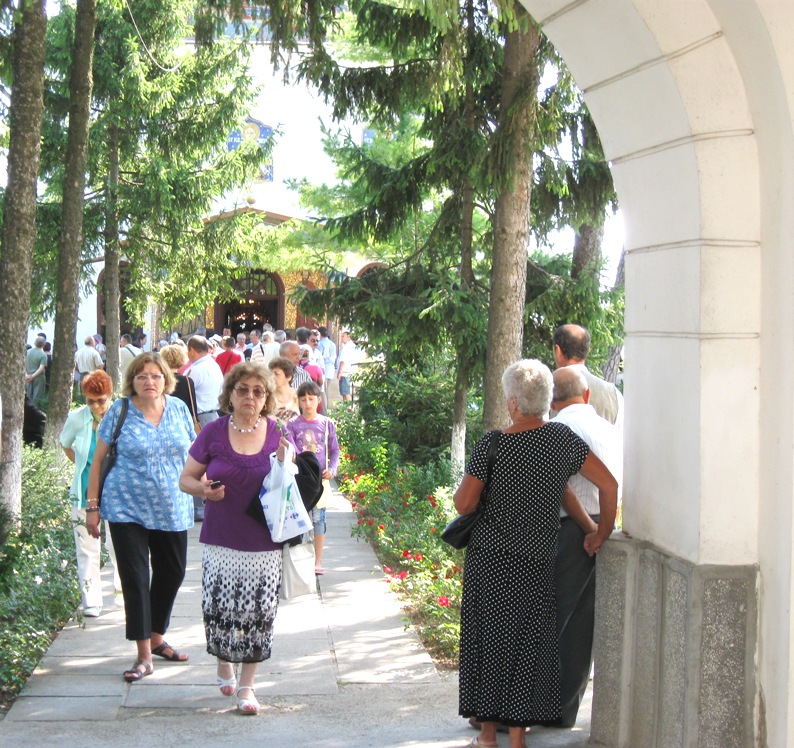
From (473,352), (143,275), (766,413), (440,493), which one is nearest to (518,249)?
(473,352)

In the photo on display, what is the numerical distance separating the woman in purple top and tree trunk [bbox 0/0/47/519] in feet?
12.5

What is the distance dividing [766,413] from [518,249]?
6.18m

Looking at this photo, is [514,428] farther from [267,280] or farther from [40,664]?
[267,280]

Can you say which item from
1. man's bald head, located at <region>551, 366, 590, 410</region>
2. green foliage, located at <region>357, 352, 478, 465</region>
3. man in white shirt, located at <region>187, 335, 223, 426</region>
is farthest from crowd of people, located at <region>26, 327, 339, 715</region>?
green foliage, located at <region>357, 352, 478, 465</region>

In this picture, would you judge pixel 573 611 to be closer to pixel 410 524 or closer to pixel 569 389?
pixel 569 389

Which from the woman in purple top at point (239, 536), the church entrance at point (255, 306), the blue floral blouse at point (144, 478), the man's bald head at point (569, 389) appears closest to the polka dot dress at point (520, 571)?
the man's bald head at point (569, 389)

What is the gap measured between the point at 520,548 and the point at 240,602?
168cm

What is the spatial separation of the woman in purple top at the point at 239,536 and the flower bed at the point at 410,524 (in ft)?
5.07

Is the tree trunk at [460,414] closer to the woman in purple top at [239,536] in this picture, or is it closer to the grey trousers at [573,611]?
the woman in purple top at [239,536]

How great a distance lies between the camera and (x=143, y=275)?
19469mm

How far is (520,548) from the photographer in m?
4.94

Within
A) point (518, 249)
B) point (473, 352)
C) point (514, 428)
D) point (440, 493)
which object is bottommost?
point (440, 493)

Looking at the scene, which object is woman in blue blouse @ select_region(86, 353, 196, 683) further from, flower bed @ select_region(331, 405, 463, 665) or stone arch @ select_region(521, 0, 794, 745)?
stone arch @ select_region(521, 0, 794, 745)

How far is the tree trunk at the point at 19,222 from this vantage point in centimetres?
916
